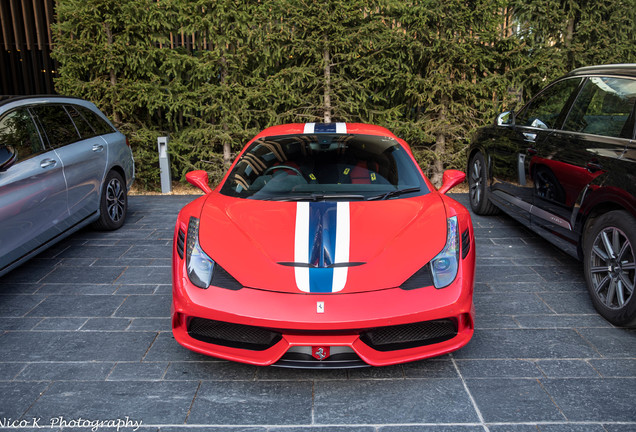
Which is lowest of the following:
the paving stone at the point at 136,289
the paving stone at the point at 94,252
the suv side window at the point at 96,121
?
the paving stone at the point at 94,252

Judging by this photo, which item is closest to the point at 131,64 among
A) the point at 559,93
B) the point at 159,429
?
the point at 559,93

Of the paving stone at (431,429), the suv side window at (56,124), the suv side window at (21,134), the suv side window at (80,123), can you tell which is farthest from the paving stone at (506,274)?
the suv side window at (80,123)

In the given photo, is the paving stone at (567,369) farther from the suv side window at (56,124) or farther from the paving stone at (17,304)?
the suv side window at (56,124)

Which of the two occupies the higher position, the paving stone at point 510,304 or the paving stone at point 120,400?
the paving stone at point 120,400

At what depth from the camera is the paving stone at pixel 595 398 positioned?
2.41 m

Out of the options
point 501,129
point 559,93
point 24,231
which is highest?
point 559,93

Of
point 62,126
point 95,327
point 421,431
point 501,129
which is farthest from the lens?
point 501,129

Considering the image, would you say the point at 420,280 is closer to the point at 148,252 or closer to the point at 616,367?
the point at 616,367

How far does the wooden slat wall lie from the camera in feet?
32.4

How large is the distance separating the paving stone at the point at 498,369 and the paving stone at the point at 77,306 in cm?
253

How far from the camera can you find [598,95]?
13.0 ft

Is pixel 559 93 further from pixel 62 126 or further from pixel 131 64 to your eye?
pixel 131 64

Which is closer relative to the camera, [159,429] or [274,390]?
[159,429]

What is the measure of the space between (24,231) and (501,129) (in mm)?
4832
